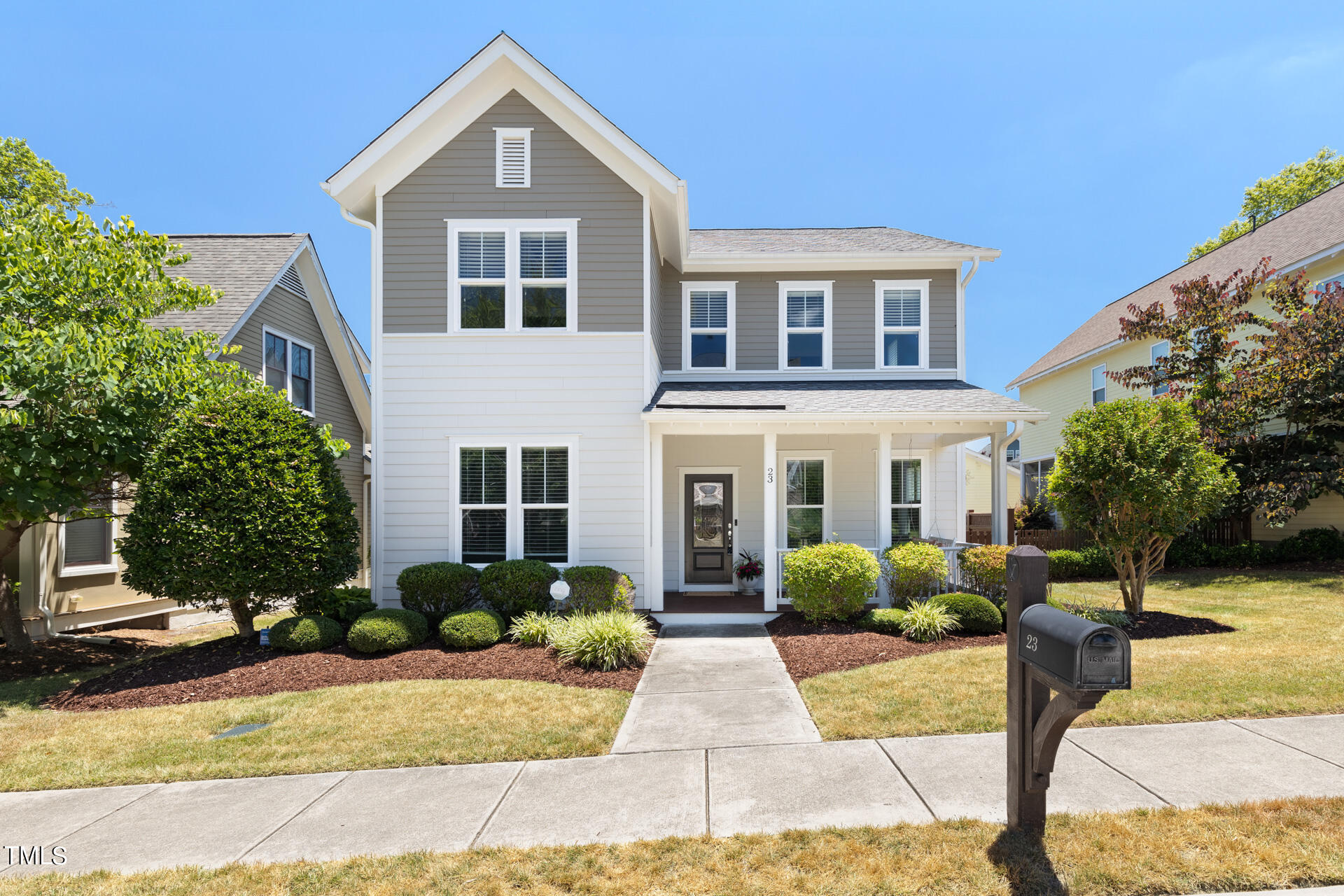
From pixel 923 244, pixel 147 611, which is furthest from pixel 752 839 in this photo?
pixel 147 611

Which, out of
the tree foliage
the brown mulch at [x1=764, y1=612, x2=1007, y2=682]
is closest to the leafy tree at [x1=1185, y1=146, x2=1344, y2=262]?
the tree foliage

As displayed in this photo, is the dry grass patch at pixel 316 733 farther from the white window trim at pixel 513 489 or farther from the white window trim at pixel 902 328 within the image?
the white window trim at pixel 902 328

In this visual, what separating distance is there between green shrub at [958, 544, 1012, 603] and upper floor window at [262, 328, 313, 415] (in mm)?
12551

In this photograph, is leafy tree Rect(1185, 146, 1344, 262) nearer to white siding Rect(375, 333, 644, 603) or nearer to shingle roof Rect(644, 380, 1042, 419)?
shingle roof Rect(644, 380, 1042, 419)

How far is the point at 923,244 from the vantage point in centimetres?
1309

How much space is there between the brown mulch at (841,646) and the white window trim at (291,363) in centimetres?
966

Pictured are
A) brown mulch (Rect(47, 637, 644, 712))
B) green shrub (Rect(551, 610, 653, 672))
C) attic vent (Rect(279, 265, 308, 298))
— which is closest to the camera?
brown mulch (Rect(47, 637, 644, 712))

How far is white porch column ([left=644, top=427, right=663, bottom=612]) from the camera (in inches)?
405

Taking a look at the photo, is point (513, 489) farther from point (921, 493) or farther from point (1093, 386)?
point (1093, 386)

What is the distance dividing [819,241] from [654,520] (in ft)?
22.9

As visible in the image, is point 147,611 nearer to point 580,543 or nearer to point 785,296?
point 580,543

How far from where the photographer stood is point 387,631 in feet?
27.5

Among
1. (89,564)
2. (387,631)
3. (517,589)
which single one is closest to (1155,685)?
(517,589)

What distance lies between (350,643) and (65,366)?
4180mm
